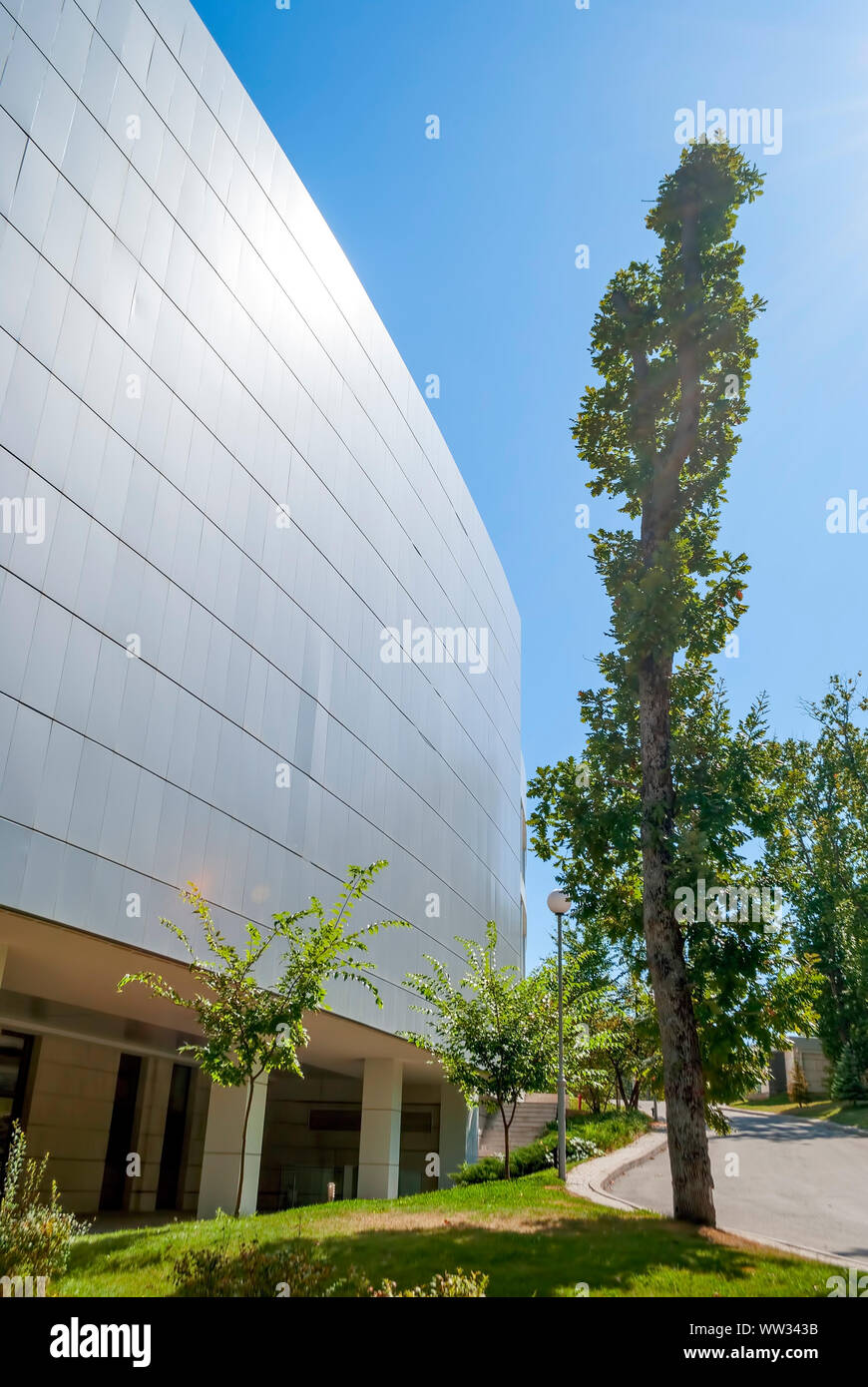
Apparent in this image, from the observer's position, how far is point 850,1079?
39.8 meters

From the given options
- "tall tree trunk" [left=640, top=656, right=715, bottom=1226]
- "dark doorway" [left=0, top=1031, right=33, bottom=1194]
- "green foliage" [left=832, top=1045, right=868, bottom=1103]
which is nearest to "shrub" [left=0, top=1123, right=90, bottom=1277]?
"tall tree trunk" [left=640, top=656, right=715, bottom=1226]

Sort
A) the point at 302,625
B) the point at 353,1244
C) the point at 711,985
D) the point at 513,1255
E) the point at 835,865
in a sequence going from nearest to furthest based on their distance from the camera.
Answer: the point at 513,1255 → the point at 353,1244 → the point at 711,985 → the point at 302,625 → the point at 835,865

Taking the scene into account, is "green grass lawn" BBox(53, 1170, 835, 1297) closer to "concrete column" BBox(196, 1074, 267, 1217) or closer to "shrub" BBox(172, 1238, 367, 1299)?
"shrub" BBox(172, 1238, 367, 1299)

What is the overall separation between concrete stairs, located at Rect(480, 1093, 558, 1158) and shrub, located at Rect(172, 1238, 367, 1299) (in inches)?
1022

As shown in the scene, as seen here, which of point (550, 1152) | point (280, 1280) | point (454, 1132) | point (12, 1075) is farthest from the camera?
point (454, 1132)

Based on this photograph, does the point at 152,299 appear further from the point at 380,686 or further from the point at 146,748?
the point at 380,686

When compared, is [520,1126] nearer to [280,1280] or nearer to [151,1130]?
[151,1130]

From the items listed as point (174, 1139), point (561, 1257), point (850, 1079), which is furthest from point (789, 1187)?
point (850, 1079)

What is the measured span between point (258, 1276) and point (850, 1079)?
1516 inches

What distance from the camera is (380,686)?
24281 millimetres

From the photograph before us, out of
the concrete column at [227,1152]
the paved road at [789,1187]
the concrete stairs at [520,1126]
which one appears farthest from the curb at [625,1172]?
the concrete column at [227,1152]

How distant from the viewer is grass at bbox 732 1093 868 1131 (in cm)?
3432
